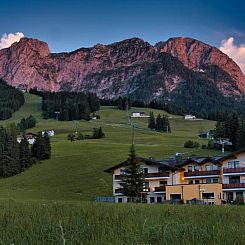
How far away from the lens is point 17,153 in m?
115

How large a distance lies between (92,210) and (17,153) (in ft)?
346

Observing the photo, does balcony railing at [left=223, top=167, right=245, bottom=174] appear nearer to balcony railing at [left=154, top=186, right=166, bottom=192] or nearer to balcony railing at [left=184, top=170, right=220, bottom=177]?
balcony railing at [left=184, top=170, right=220, bottom=177]

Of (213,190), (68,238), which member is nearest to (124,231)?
(68,238)

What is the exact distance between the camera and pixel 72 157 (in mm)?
120188

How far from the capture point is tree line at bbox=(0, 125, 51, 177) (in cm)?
11062

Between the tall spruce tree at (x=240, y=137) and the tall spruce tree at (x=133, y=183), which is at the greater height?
the tall spruce tree at (x=240, y=137)

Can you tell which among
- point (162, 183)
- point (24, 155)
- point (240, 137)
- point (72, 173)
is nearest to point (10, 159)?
point (24, 155)

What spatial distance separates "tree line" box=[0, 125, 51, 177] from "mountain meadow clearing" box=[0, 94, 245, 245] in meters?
2.88

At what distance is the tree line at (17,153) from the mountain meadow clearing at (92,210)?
113 inches

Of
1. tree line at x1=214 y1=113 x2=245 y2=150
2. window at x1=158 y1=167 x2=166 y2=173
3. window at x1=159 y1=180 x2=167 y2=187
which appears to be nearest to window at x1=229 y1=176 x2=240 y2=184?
window at x1=159 y1=180 x2=167 y2=187

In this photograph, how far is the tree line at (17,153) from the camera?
111 metres

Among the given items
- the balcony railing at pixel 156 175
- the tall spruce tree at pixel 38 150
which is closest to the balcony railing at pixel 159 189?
the balcony railing at pixel 156 175

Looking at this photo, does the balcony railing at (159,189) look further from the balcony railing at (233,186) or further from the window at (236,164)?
the window at (236,164)

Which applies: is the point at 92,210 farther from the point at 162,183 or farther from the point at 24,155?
the point at 24,155
